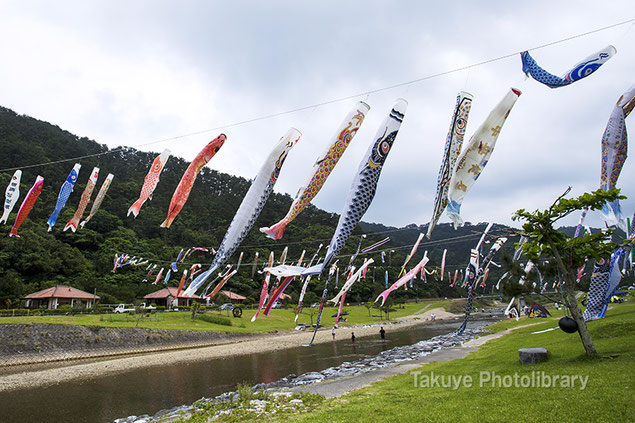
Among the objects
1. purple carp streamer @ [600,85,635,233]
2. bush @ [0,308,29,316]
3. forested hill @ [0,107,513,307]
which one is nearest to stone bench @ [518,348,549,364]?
purple carp streamer @ [600,85,635,233]

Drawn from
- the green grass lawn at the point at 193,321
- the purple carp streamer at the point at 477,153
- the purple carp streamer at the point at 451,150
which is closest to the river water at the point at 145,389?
the green grass lawn at the point at 193,321

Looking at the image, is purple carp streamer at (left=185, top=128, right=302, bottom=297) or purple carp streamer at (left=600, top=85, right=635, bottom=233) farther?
purple carp streamer at (left=600, top=85, right=635, bottom=233)

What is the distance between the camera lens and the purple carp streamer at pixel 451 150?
6.94 meters

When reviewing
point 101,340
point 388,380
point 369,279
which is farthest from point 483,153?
point 369,279

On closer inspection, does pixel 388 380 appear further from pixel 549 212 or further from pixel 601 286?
pixel 601 286

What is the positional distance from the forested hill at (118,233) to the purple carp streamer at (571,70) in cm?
1553

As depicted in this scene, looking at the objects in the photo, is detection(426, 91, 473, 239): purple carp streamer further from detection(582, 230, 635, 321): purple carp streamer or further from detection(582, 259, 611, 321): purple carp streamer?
detection(582, 259, 611, 321): purple carp streamer

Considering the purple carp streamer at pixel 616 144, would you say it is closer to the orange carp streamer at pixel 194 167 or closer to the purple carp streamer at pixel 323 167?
the purple carp streamer at pixel 323 167

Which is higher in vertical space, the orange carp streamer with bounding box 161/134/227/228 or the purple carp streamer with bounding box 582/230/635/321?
the orange carp streamer with bounding box 161/134/227/228

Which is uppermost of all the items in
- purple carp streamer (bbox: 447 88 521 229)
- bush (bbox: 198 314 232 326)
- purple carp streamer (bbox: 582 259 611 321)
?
purple carp streamer (bbox: 447 88 521 229)

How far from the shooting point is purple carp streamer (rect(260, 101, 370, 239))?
7.05 meters

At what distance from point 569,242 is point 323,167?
5.87m

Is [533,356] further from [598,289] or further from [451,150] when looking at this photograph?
[451,150]

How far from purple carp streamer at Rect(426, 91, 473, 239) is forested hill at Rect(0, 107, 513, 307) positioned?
15.4 metres
